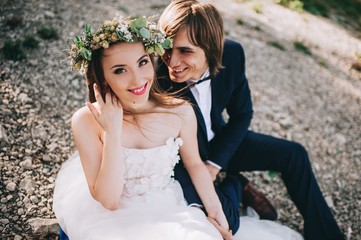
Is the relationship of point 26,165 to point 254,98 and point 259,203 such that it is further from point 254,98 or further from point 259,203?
point 254,98

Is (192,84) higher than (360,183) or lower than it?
higher

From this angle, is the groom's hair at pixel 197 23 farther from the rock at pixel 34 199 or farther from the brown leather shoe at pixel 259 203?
the rock at pixel 34 199

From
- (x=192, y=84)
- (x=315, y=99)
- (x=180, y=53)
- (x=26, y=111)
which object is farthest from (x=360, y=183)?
(x=26, y=111)

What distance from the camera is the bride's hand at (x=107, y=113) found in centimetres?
232

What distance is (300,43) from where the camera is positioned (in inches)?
263

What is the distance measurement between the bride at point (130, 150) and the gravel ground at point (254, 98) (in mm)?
651

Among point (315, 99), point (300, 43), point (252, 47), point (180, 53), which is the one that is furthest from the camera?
point (300, 43)

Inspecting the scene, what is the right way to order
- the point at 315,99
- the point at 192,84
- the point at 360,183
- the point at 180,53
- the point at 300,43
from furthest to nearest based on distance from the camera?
the point at 300,43 → the point at 315,99 → the point at 360,183 → the point at 192,84 → the point at 180,53

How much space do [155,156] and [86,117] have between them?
0.59 meters

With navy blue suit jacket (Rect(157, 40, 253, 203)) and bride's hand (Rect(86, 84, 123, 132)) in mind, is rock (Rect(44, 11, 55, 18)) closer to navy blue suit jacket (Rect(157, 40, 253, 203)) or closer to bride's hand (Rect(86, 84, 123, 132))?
navy blue suit jacket (Rect(157, 40, 253, 203))

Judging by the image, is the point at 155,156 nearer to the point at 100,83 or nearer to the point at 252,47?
the point at 100,83

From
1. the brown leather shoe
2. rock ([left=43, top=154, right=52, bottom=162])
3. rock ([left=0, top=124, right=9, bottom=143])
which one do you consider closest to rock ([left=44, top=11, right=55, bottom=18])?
rock ([left=0, top=124, right=9, bottom=143])

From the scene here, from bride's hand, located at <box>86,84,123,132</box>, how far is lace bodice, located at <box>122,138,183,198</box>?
27cm

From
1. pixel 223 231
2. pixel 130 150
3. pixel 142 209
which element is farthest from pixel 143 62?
pixel 223 231
